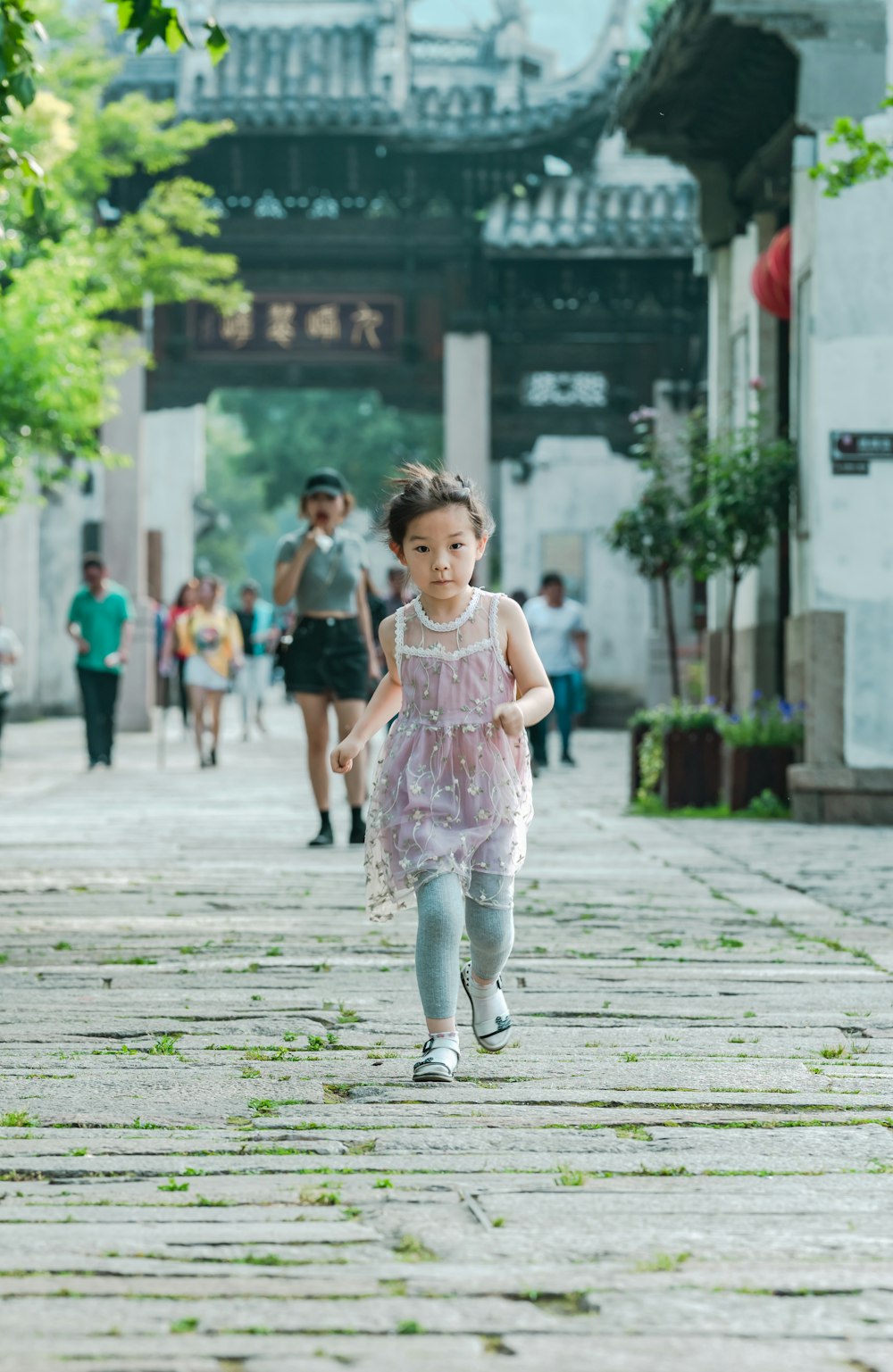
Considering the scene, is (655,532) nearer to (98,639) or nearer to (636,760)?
(636,760)

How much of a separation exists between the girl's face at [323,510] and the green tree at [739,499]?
3.21m

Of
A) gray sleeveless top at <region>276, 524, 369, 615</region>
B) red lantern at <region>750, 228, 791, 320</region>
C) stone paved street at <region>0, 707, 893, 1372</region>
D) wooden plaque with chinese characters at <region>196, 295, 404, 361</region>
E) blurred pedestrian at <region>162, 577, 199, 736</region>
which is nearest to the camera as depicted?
stone paved street at <region>0, 707, 893, 1372</region>

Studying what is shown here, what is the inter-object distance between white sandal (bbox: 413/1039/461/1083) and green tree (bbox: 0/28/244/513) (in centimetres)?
1050

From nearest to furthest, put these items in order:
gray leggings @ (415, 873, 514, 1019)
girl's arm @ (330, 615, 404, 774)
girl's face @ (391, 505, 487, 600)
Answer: gray leggings @ (415, 873, 514, 1019)
girl's face @ (391, 505, 487, 600)
girl's arm @ (330, 615, 404, 774)

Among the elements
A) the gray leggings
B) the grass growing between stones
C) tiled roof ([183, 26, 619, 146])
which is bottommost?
the grass growing between stones

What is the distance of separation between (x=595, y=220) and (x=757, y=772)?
13.2m

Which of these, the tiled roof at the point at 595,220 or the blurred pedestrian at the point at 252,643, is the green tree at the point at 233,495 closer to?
the tiled roof at the point at 595,220

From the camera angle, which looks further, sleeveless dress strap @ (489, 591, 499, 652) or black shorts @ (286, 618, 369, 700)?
black shorts @ (286, 618, 369, 700)

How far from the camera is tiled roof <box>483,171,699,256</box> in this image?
2345 centimetres

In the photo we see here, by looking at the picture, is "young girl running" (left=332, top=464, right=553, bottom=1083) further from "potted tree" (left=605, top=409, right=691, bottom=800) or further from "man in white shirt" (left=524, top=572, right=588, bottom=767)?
"man in white shirt" (left=524, top=572, right=588, bottom=767)

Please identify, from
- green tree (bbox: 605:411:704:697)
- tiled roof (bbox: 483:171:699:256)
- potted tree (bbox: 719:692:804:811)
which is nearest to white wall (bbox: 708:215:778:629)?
green tree (bbox: 605:411:704:697)

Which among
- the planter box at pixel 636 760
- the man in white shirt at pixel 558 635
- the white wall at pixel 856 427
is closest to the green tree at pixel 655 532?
the planter box at pixel 636 760

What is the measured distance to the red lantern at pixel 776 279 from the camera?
12.6m

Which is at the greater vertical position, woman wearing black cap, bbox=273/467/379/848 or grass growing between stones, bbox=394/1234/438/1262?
woman wearing black cap, bbox=273/467/379/848
